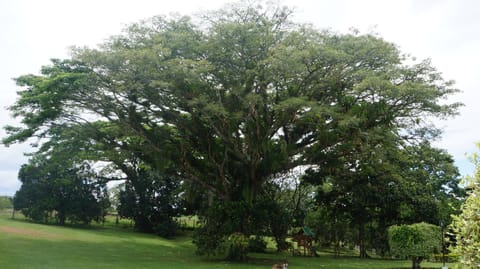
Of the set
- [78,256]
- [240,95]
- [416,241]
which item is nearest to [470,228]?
[416,241]

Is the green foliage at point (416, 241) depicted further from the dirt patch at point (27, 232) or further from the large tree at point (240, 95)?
the dirt patch at point (27, 232)

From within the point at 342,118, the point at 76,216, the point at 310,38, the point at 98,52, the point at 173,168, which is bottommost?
the point at 76,216

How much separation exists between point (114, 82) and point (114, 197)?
25.2 meters

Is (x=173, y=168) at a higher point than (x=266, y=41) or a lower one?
lower

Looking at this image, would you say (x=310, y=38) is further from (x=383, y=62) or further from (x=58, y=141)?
(x=58, y=141)

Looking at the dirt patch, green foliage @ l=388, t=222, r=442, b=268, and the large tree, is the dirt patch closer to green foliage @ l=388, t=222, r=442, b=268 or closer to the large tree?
the large tree

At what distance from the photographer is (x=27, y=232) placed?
2434 centimetres

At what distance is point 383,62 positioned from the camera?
1894 cm

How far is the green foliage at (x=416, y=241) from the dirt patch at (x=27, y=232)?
17.4 metres

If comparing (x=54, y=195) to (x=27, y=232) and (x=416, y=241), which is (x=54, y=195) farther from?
(x=416, y=241)

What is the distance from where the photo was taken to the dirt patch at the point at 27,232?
23.2 metres

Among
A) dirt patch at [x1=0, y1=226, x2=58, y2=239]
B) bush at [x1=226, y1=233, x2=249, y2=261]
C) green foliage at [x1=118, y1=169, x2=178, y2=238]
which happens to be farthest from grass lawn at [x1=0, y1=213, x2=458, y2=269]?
green foliage at [x1=118, y1=169, x2=178, y2=238]

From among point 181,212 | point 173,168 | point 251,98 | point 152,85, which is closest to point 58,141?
point 173,168

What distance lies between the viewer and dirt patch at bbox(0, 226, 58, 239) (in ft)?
76.1
